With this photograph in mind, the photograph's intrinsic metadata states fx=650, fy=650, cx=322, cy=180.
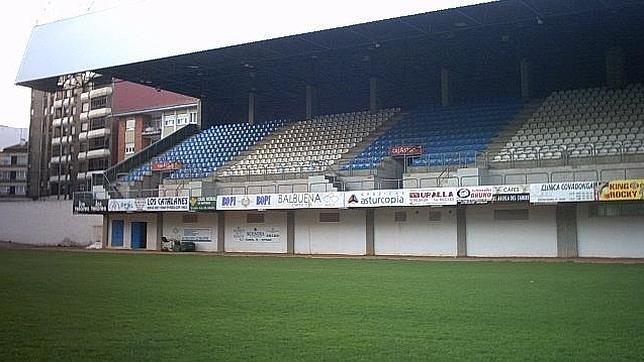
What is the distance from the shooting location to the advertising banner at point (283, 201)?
96.0 ft

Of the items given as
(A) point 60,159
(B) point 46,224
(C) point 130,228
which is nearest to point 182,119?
(B) point 46,224

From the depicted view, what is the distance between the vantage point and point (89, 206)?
36875 mm

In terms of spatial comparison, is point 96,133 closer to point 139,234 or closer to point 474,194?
point 139,234

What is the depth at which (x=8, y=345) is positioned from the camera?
286 inches

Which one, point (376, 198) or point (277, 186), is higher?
point (277, 186)

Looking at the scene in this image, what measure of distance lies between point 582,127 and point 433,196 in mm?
7989

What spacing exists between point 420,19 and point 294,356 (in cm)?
2350

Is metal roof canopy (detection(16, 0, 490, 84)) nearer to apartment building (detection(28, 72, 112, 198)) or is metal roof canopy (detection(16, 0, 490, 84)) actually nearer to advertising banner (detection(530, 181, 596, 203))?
advertising banner (detection(530, 181, 596, 203))

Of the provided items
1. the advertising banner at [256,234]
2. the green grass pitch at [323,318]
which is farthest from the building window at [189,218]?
the green grass pitch at [323,318]

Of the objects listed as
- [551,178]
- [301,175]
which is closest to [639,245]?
[551,178]

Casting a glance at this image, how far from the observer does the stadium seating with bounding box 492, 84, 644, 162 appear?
87.5ft

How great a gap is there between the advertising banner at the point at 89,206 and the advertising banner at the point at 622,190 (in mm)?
25716

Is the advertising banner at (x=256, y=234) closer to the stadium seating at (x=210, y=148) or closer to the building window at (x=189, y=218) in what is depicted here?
the building window at (x=189, y=218)

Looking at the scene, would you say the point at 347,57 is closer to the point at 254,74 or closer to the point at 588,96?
the point at 254,74
